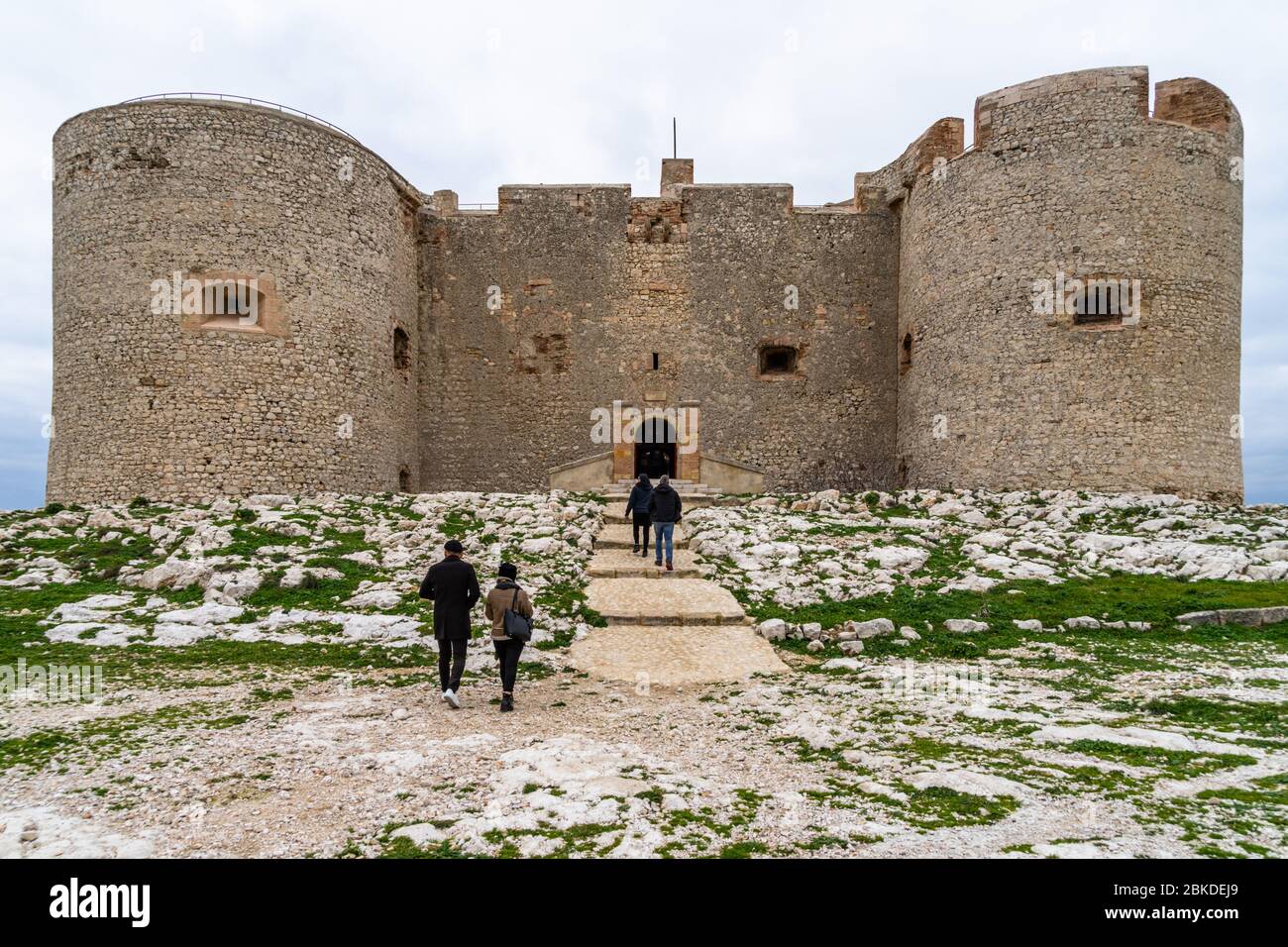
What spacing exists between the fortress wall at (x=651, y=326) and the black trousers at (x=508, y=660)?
46.1 ft

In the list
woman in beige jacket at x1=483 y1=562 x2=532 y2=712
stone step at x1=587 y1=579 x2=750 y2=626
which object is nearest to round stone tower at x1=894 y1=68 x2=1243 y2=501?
stone step at x1=587 y1=579 x2=750 y2=626

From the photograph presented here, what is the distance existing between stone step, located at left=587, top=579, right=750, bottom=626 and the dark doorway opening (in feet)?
29.6

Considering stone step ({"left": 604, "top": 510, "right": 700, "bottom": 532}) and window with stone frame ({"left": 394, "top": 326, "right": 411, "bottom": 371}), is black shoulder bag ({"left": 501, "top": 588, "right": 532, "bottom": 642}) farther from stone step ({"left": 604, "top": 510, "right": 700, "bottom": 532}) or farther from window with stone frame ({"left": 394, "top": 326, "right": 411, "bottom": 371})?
window with stone frame ({"left": 394, "top": 326, "right": 411, "bottom": 371})

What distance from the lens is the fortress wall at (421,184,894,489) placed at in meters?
20.2

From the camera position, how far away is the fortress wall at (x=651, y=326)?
20.2m

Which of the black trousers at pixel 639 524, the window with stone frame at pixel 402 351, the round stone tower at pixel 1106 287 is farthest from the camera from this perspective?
the window with stone frame at pixel 402 351

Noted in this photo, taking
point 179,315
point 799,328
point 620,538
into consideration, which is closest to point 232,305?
point 179,315

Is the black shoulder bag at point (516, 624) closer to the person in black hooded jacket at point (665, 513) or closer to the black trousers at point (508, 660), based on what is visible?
the black trousers at point (508, 660)

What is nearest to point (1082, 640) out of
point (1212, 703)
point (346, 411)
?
point (1212, 703)

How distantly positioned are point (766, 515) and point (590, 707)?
7.71 metres

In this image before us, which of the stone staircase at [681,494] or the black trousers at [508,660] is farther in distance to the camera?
the stone staircase at [681,494]

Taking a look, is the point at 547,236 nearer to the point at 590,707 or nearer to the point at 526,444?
the point at 526,444

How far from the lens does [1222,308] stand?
15500 millimetres

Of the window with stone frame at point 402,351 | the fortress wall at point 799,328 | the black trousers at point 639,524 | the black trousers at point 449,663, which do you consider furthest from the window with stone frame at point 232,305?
the black trousers at point 449,663
